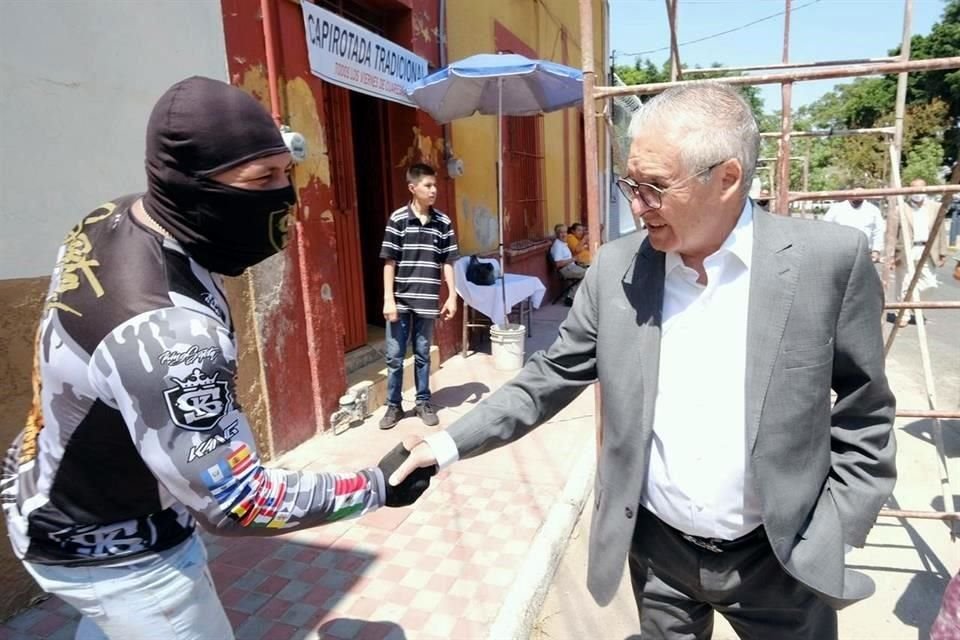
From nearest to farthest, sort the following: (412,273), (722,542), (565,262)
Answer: (722,542)
(412,273)
(565,262)

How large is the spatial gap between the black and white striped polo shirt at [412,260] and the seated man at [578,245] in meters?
5.52

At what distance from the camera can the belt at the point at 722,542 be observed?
1.53 m

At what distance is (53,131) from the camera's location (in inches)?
106

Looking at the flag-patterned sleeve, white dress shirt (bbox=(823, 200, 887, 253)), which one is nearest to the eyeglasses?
the flag-patterned sleeve

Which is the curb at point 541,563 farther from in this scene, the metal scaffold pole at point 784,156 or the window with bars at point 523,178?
the window with bars at point 523,178

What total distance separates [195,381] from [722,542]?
126cm

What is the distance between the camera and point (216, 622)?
1.49 m

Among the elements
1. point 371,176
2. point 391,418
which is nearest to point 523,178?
point 371,176

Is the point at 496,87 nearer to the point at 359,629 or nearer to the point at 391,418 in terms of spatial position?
the point at 391,418

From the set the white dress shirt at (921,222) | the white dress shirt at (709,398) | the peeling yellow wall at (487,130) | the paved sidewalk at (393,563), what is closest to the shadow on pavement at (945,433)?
the white dress shirt at (921,222)

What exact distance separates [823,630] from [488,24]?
6.99 m

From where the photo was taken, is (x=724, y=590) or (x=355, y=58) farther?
(x=355, y=58)

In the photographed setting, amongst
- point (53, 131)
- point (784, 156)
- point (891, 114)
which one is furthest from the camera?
point (891, 114)

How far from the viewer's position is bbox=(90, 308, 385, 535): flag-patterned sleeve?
45.2 inches
